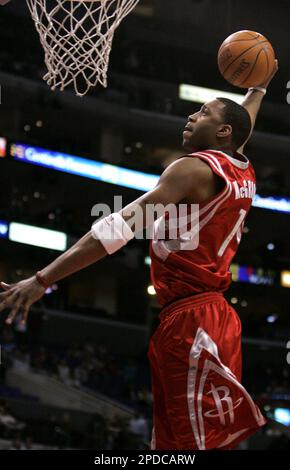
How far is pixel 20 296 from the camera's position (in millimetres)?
3084

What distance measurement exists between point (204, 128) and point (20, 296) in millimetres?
1209

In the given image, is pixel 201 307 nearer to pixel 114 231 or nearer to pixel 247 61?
pixel 114 231

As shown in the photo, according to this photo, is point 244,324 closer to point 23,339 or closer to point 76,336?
point 76,336

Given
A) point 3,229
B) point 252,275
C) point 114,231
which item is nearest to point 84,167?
point 3,229

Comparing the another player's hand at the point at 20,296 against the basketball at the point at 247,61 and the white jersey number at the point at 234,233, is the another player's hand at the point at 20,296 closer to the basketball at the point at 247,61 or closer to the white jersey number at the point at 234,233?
the white jersey number at the point at 234,233

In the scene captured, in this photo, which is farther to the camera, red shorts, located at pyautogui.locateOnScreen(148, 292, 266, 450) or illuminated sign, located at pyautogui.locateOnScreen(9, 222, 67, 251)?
illuminated sign, located at pyautogui.locateOnScreen(9, 222, 67, 251)

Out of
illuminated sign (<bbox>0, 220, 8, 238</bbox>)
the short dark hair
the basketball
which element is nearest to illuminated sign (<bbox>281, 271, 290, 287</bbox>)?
illuminated sign (<bbox>0, 220, 8, 238</bbox>)

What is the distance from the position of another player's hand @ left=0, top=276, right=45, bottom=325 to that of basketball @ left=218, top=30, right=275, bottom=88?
1814 millimetres

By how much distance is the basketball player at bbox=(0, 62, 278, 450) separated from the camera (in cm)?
348

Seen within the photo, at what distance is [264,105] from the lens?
2547 centimetres

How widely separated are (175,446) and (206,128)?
1381mm

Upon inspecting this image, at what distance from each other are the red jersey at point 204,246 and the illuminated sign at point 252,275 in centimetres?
2179

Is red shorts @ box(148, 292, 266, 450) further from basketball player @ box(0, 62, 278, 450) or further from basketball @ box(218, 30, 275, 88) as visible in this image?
basketball @ box(218, 30, 275, 88)

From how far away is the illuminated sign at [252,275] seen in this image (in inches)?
1006
